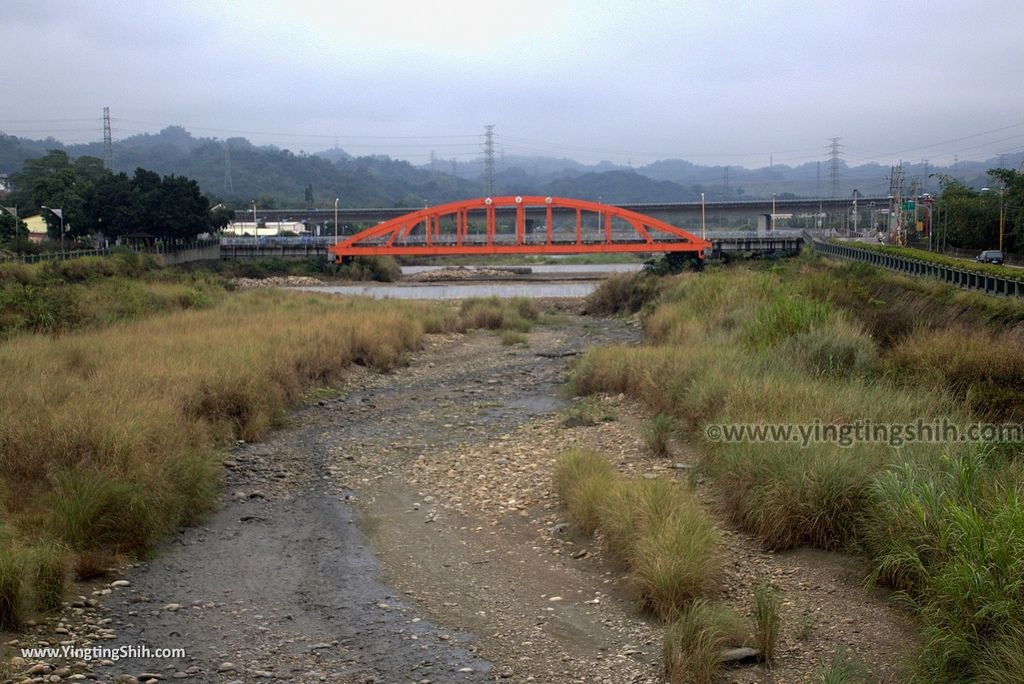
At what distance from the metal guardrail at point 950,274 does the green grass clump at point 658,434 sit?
11.9 metres

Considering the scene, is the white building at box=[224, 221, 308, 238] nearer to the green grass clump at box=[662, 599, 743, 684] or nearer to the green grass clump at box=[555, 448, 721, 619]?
the green grass clump at box=[555, 448, 721, 619]

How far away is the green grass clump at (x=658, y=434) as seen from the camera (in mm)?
14664

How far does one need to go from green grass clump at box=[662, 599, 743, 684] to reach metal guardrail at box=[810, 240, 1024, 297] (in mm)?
17679

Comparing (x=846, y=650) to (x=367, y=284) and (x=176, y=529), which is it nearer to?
(x=176, y=529)

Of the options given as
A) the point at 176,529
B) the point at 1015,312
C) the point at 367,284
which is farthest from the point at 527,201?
the point at 176,529

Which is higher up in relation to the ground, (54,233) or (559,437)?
(54,233)

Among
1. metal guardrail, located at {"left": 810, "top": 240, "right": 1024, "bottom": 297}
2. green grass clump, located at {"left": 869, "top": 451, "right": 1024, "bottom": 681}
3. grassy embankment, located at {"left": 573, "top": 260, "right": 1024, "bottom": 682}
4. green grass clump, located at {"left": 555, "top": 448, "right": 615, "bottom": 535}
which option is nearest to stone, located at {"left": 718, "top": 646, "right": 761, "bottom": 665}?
grassy embankment, located at {"left": 573, "top": 260, "right": 1024, "bottom": 682}

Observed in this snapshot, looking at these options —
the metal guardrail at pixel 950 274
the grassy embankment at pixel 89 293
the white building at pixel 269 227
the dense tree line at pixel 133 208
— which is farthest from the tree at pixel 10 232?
the white building at pixel 269 227

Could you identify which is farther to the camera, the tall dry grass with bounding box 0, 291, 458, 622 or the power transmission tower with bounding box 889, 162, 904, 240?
the power transmission tower with bounding box 889, 162, 904, 240

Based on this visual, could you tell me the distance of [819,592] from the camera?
9.33 meters

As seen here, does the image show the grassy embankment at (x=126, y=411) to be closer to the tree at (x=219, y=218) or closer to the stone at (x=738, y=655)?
the stone at (x=738, y=655)

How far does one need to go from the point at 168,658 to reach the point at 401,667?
2097 millimetres

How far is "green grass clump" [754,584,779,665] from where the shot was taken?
319 inches

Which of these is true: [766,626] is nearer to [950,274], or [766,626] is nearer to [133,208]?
[950,274]
